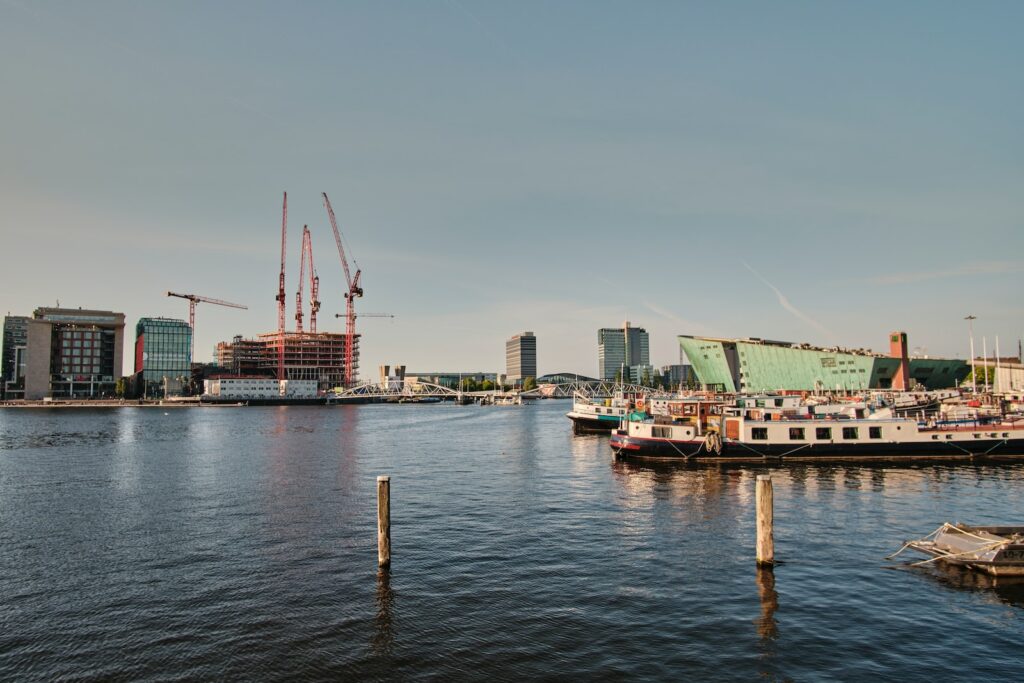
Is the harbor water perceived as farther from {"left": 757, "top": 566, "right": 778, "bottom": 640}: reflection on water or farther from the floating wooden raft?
the floating wooden raft

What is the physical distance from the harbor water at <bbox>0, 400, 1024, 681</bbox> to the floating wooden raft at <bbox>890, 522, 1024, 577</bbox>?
0.91 metres

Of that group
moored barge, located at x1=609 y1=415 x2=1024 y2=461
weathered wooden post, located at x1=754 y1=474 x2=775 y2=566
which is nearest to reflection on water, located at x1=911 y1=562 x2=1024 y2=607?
weathered wooden post, located at x1=754 y1=474 x2=775 y2=566

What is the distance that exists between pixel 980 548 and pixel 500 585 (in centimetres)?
2430

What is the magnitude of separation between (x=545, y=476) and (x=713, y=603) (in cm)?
3848

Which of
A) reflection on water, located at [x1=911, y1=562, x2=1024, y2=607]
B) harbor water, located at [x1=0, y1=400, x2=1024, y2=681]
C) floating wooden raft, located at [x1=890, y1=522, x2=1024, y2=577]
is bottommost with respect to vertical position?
harbor water, located at [x1=0, y1=400, x2=1024, y2=681]

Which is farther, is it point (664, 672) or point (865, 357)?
point (865, 357)

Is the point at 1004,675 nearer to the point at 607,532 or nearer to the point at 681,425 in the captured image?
the point at 607,532

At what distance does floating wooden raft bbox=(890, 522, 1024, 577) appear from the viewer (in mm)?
29344

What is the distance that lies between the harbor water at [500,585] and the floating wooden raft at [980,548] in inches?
35.8

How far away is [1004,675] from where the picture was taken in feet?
67.6

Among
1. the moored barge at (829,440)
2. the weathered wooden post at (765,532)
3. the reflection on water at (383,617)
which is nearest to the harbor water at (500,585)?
the reflection on water at (383,617)

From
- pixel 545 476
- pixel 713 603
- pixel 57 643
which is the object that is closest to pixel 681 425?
pixel 545 476

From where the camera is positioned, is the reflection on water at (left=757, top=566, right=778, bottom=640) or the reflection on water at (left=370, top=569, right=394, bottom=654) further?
the reflection on water at (left=757, top=566, right=778, bottom=640)

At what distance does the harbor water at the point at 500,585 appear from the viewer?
863 inches
